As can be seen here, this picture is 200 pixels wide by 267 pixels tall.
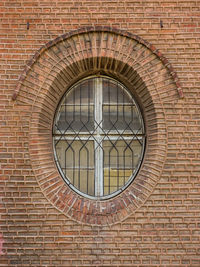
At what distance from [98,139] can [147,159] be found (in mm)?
728

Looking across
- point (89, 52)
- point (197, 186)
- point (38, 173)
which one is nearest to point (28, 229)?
point (38, 173)

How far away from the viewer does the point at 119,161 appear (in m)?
3.73

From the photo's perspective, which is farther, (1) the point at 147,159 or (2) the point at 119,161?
(2) the point at 119,161

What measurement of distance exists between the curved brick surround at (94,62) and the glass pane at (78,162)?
8.1 inches

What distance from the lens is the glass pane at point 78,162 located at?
12.1 ft

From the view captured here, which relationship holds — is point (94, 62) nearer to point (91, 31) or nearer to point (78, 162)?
point (91, 31)

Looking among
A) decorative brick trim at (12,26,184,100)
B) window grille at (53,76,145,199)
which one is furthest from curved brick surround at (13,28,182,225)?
window grille at (53,76,145,199)

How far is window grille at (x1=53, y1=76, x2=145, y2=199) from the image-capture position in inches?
145

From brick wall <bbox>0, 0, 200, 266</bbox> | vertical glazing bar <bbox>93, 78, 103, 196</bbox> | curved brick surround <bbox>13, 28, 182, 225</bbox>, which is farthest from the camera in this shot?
vertical glazing bar <bbox>93, 78, 103, 196</bbox>

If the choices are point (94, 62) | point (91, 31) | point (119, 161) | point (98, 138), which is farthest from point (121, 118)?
point (91, 31)

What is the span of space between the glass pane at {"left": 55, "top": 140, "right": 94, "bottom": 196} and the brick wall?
35 cm

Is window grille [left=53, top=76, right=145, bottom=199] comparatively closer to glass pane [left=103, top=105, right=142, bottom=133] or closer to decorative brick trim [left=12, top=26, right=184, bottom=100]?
glass pane [left=103, top=105, right=142, bottom=133]

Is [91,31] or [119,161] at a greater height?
[91,31]

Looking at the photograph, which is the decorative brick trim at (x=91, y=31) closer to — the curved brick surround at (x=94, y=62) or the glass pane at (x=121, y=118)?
the curved brick surround at (x=94, y=62)
